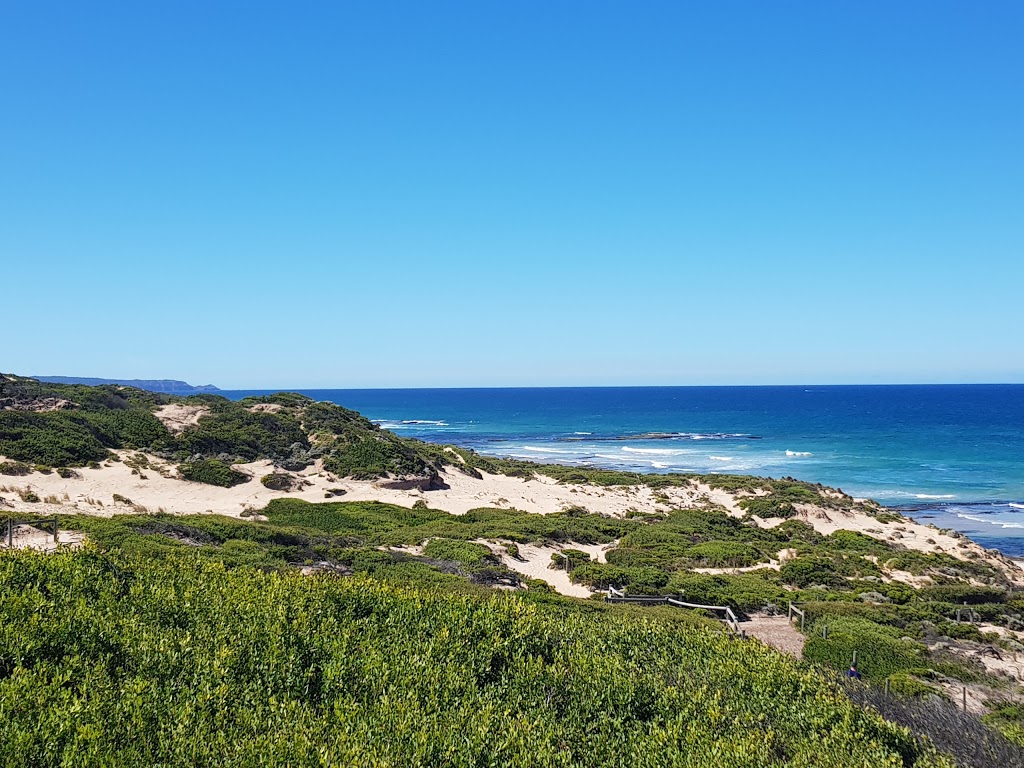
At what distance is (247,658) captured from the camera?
884 cm

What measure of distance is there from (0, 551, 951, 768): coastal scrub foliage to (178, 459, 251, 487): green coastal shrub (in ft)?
85.0

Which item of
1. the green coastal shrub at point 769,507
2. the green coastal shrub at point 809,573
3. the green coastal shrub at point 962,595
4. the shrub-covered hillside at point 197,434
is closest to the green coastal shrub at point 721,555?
the green coastal shrub at point 809,573

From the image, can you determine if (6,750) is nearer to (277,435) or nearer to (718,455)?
(277,435)

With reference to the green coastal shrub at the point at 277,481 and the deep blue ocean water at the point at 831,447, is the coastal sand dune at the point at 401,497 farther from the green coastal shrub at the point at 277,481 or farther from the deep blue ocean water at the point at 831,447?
the deep blue ocean water at the point at 831,447

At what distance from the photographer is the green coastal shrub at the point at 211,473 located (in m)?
36.8

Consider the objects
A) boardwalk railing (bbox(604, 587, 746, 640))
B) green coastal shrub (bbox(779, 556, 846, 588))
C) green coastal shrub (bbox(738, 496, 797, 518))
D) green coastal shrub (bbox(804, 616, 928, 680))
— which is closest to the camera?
green coastal shrub (bbox(804, 616, 928, 680))

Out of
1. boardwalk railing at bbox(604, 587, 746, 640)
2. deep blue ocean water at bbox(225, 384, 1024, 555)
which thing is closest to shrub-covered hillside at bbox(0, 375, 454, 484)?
boardwalk railing at bbox(604, 587, 746, 640)

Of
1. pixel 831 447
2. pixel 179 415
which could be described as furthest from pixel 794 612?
pixel 831 447

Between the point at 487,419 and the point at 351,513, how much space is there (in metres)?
112

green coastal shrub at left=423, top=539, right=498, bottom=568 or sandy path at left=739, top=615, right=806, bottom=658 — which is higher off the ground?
green coastal shrub at left=423, top=539, right=498, bottom=568

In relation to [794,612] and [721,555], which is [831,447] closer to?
[721,555]

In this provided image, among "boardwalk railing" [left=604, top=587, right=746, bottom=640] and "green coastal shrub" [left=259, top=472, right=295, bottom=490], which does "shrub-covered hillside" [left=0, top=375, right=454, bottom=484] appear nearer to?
"green coastal shrub" [left=259, top=472, right=295, bottom=490]

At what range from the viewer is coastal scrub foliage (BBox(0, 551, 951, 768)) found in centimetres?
671

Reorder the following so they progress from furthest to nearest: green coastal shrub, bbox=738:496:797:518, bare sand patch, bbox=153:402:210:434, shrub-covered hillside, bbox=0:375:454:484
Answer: bare sand patch, bbox=153:402:210:434 → green coastal shrub, bbox=738:496:797:518 → shrub-covered hillside, bbox=0:375:454:484
